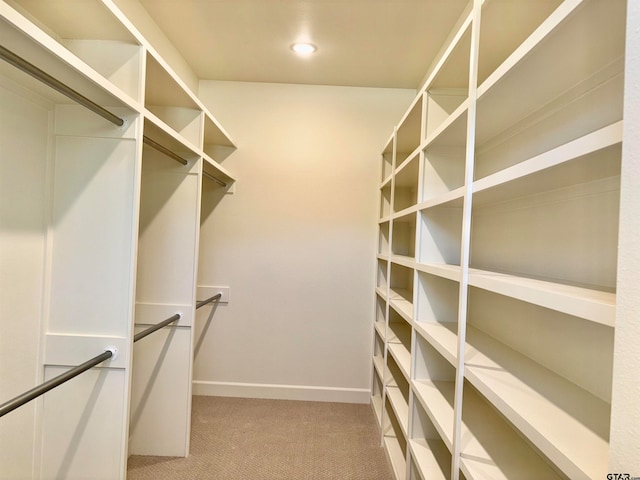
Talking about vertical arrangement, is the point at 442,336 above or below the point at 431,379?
above

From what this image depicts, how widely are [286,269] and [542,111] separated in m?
2.17

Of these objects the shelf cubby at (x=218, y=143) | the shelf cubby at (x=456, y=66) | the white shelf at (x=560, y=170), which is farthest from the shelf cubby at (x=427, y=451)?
the shelf cubby at (x=218, y=143)

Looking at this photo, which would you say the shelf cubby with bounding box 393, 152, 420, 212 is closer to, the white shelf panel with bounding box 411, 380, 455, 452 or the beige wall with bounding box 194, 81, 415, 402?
the beige wall with bounding box 194, 81, 415, 402

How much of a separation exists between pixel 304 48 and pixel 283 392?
105 inches

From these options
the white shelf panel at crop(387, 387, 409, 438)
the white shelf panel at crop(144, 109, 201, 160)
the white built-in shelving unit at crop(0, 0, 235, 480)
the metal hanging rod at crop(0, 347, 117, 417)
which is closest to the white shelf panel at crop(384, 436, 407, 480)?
the white shelf panel at crop(387, 387, 409, 438)

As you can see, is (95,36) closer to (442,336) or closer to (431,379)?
(442,336)

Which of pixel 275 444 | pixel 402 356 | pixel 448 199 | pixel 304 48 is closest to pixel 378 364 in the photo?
pixel 402 356

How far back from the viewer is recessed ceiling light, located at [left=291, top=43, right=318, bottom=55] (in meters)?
2.29

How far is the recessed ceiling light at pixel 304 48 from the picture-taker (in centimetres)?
229

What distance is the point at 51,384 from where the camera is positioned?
1.09 metres

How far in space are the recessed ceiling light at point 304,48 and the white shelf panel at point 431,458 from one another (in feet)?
7.84

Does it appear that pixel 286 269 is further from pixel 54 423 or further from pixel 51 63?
pixel 51 63

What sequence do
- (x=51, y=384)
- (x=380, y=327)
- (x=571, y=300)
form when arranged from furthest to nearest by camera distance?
(x=380, y=327) → (x=51, y=384) → (x=571, y=300)

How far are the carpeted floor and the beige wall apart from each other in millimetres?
206
